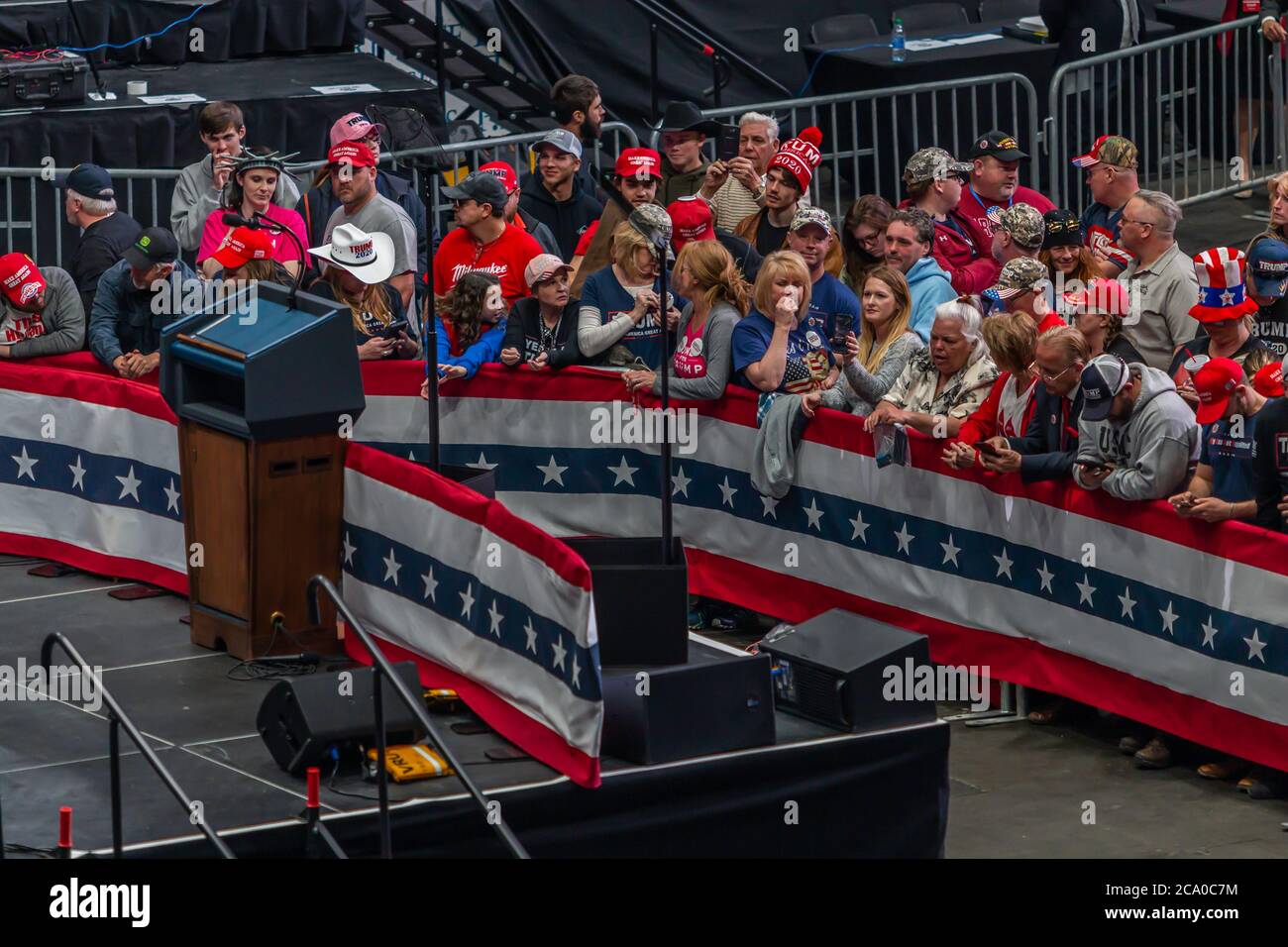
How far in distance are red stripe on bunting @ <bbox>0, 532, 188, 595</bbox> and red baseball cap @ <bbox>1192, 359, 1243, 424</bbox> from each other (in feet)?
16.7

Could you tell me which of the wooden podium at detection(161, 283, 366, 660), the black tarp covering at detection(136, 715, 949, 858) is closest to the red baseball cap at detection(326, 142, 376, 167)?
the wooden podium at detection(161, 283, 366, 660)

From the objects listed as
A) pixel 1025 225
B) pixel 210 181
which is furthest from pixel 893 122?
pixel 210 181

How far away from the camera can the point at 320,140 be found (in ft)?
55.2

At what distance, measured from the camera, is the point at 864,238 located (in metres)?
A: 12.4

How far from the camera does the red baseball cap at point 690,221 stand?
12.6 metres

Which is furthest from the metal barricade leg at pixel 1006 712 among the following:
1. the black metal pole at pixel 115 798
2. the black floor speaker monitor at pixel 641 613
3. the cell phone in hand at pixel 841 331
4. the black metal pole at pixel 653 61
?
the black metal pole at pixel 653 61

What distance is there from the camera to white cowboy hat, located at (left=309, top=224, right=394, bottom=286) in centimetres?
1220

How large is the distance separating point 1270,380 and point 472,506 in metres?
3.51

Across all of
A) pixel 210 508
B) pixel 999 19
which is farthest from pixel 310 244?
pixel 999 19

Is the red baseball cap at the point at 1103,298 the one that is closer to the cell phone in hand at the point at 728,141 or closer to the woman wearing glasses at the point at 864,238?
the woman wearing glasses at the point at 864,238

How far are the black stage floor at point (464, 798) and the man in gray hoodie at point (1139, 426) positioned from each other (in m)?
1.53

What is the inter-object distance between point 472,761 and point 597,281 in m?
3.91

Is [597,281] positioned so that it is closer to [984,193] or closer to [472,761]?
[984,193]

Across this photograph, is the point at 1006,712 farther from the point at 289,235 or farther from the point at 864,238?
the point at 289,235
